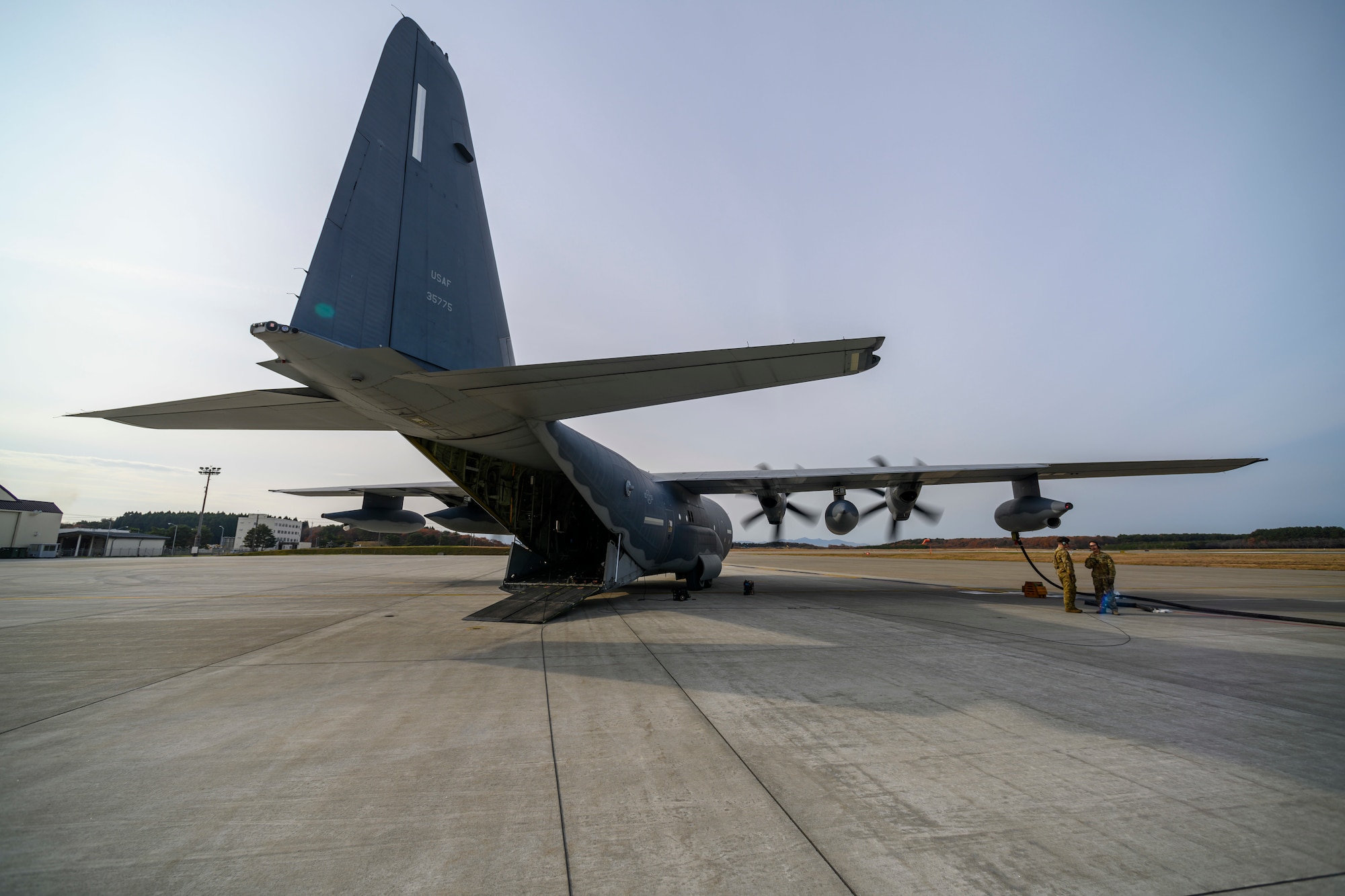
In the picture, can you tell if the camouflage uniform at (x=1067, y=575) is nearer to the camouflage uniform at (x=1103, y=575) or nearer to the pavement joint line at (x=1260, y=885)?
the camouflage uniform at (x=1103, y=575)

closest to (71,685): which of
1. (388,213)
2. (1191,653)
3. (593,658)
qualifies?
(593,658)

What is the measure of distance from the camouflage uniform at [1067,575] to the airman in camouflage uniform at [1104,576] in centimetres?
32

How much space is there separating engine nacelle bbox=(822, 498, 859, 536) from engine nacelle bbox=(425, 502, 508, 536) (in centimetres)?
927

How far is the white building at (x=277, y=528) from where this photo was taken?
86.6 m

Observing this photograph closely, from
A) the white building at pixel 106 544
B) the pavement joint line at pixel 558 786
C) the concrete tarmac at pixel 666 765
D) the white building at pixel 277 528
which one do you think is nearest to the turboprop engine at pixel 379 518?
the concrete tarmac at pixel 666 765

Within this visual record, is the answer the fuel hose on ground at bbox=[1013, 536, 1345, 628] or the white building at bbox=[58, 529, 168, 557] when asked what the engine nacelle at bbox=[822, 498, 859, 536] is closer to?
the fuel hose on ground at bbox=[1013, 536, 1345, 628]

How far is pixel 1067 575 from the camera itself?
10727mm

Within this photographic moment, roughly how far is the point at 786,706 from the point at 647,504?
Answer: 28.9 feet

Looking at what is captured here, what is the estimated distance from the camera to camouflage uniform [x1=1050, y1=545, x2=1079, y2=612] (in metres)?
10.6

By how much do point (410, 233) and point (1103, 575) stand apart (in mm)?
13432

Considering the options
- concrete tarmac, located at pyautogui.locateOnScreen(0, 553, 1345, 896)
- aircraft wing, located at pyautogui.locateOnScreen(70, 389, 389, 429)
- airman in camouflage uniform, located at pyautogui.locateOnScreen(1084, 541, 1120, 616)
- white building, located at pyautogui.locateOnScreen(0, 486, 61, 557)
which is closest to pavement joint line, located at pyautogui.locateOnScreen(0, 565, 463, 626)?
concrete tarmac, located at pyautogui.locateOnScreen(0, 553, 1345, 896)

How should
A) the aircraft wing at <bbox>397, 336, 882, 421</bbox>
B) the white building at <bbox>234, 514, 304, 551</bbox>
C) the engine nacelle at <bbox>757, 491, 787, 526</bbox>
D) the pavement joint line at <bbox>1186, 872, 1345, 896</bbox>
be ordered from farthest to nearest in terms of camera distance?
1. the white building at <bbox>234, 514, 304, 551</bbox>
2. the engine nacelle at <bbox>757, 491, 787, 526</bbox>
3. the aircraft wing at <bbox>397, 336, 882, 421</bbox>
4. the pavement joint line at <bbox>1186, 872, 1345, 896</bbox>

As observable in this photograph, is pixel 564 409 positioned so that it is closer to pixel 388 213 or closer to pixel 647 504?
pixel 388 213

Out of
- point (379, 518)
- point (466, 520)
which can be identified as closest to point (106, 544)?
point (379, 518)
